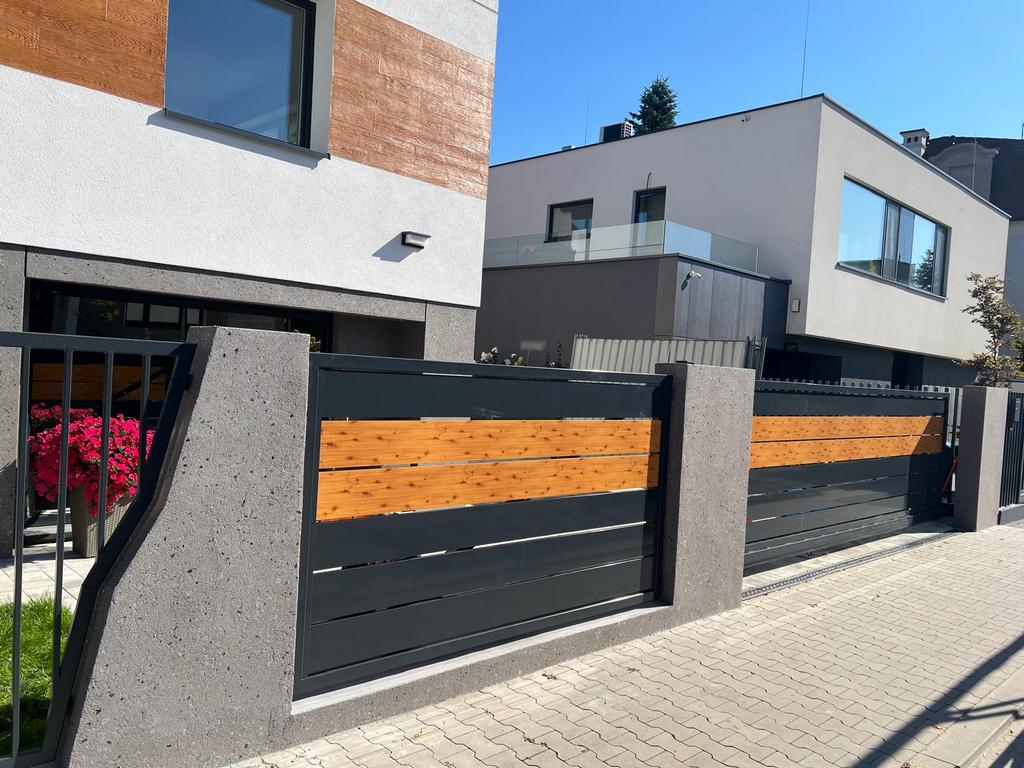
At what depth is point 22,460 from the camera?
2852mm

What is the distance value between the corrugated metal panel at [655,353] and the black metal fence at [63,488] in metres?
4.92

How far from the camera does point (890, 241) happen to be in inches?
755

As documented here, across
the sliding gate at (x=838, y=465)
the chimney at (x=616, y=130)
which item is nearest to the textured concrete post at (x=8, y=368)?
the sliding gate at (x=838, y=465)

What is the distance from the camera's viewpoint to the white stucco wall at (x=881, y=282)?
54.8 ft

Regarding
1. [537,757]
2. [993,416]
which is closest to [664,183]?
[993,416]

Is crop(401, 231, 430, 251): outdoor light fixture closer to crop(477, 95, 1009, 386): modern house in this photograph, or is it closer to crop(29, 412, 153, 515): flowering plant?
crop(29, 412, 153, 515): flowering plant

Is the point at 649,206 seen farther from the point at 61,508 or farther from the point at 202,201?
the point at 61,508

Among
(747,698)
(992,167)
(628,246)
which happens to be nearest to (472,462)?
(747,698)

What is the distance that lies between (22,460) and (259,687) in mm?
1403

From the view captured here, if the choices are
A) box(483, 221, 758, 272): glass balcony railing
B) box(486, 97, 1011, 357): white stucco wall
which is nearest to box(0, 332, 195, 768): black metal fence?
box(483, 221, 758, 272): glass balcony railing

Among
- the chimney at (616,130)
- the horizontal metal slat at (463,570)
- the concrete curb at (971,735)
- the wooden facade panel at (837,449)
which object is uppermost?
the chimney at (616,130)

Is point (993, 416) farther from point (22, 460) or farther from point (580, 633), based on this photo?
point (22, 460)

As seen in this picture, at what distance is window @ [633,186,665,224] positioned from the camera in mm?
19734

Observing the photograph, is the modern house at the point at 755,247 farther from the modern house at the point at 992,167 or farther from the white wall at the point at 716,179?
the modern house at the point at 992,167
